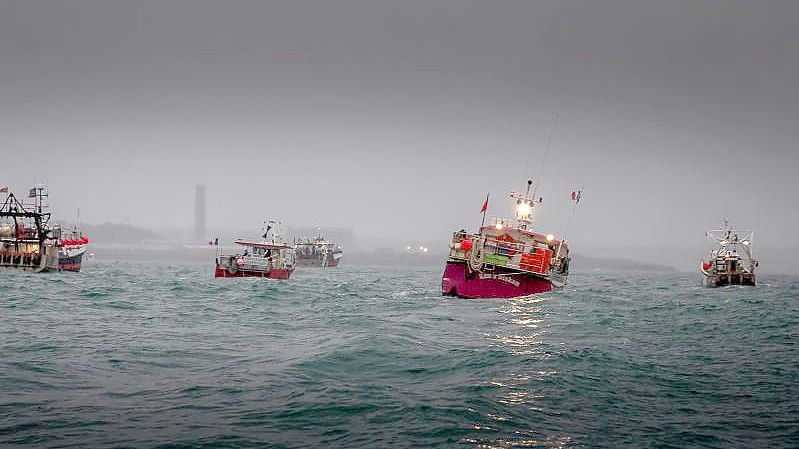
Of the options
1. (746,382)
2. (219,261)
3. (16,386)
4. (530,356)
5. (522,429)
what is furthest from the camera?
(219,261)

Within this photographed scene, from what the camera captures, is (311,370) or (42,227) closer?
(311,370)

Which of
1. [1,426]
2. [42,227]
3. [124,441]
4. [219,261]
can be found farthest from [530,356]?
[42,227]

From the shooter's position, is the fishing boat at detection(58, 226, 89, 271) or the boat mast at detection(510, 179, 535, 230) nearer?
the boat mast at detection(510, 179, 535, 230)

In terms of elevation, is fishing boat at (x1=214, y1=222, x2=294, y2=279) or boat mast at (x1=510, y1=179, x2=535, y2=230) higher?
boat mast at (x1=510, y1=179, x2=535, y2=230)

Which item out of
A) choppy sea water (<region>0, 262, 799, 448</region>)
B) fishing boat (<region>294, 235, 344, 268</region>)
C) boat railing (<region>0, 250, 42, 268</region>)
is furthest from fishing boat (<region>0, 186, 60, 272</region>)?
fishing boat (<region>294, 235, 344, 268</region>)

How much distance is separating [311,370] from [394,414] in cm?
623

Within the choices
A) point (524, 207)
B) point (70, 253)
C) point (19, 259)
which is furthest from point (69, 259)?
point (524, 207)

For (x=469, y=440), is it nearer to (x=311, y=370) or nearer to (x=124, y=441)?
(x=124, y=441)

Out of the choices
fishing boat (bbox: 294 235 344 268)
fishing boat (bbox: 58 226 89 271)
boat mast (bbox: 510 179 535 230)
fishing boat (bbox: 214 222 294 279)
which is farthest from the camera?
fishing boat (bbox: 294 235 344 268)

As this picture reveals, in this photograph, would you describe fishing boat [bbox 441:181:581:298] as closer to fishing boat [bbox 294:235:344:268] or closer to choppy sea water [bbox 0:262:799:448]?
choppy sea water [bbox 0:262:799:448]

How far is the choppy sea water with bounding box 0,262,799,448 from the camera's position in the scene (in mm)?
14648

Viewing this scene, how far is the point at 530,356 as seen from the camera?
2584 cm

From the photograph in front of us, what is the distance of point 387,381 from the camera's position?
20.3 metres

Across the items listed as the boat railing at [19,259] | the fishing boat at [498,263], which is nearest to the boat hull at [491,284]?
the fishing boat at [498,263]
